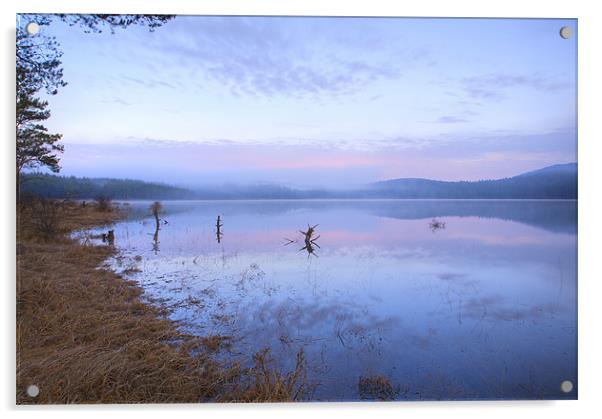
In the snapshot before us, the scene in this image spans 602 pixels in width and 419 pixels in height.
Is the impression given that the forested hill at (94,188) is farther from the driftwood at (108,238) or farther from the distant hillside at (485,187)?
the distant hillside at (485,187)

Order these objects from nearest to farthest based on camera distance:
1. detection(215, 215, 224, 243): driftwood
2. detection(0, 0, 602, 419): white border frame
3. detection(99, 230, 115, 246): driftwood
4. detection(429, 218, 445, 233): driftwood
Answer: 1. detection(0, 0, 602, 419): white border frame
2. detection(99, 230, 115, 246): driftwood
3. detection(429, 218, 445, 233): driftwood
4. detection(215, 215, 224, 243): driftwood

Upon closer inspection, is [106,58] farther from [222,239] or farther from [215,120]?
[222,239]

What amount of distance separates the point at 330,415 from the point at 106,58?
3.28 meters

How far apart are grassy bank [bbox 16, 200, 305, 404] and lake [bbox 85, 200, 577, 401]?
0.15 meters

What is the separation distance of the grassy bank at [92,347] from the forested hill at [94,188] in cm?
11

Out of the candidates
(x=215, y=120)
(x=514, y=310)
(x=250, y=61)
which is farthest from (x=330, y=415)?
(x=250, y=61)

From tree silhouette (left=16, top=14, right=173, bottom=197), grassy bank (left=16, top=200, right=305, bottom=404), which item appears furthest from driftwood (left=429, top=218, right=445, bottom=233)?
tree silhouette (left=16, top=14, right=173, bottom=197)

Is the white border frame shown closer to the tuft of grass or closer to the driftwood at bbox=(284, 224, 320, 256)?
the tuft of grass

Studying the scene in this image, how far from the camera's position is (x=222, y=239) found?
3057mm

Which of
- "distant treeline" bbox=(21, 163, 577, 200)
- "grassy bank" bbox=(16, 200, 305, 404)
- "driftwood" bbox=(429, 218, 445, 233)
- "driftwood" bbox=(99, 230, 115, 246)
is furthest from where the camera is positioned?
"driftwood" bbox=(429, 218, 445, 233)

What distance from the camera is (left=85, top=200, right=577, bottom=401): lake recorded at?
2467 mm

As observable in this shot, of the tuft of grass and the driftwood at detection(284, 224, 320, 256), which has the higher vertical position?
the driftwood at detection(284, 224, 320, 256)
